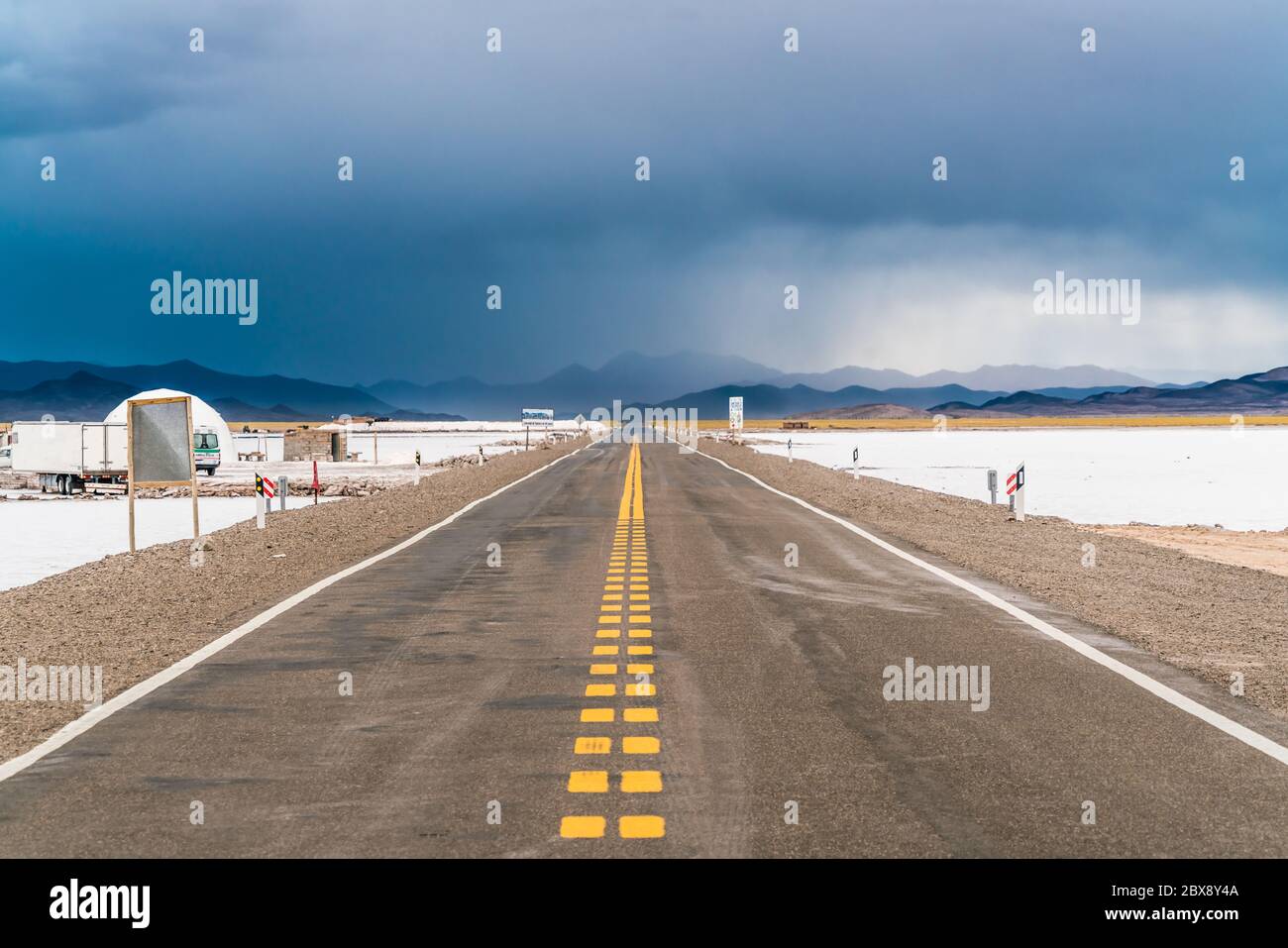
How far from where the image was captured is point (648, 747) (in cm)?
696

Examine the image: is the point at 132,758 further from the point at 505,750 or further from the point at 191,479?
the point at 191,479

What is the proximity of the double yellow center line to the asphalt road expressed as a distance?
3 centimetres

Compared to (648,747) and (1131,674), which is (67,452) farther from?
(1131,674)

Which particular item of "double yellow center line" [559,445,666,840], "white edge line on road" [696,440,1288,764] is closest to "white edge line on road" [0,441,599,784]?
"double yellow center line" [559,445,666,840]

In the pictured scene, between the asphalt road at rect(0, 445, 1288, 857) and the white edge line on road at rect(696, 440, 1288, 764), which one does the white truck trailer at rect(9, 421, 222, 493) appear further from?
the white edge line on road at rect(696, 440, 1288, 764)

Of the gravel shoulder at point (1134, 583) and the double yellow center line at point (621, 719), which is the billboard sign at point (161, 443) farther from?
the gravel shoulder at point (1134, 583)

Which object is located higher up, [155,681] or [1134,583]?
[155,681]

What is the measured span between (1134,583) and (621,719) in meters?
9.87

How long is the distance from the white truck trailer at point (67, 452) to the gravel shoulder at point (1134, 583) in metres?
28.3

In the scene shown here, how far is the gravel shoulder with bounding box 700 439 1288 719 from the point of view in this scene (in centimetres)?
998

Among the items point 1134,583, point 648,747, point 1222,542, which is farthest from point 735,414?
point 648,747

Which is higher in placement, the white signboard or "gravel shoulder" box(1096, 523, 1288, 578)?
the white signboard
